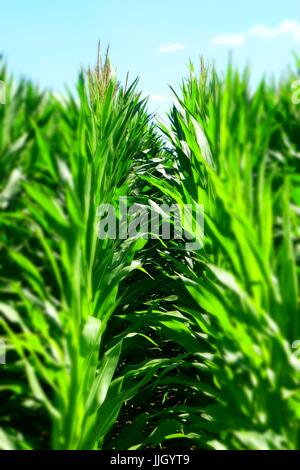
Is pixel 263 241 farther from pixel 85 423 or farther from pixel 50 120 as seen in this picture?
pixel 85 423

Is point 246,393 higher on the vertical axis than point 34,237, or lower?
lower

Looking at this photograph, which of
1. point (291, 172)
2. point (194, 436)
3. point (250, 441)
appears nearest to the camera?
point (250, 441)

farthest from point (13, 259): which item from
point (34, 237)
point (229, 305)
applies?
point (229, 305)

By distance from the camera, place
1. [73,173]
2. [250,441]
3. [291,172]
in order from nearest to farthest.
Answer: [250,441] < [291,172] < [73,173]

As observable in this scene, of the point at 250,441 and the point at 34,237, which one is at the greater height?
the point at 34,237

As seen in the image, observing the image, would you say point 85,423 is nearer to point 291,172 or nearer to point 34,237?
point 34,237

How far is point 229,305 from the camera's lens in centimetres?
112

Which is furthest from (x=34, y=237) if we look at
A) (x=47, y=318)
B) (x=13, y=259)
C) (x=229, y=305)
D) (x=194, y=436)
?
(x=194, y=436)

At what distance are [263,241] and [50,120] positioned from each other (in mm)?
514

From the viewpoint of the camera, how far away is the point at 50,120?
111cm

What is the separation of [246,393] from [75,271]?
1.41 ft

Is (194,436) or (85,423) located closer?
(85,423)

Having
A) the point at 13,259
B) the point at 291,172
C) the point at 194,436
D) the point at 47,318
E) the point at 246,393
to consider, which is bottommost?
the point at 194,436

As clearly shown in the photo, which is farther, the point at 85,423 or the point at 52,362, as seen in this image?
the point at 85,423
